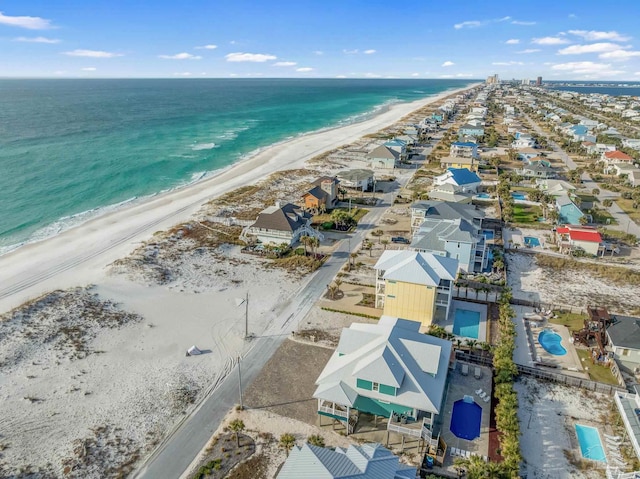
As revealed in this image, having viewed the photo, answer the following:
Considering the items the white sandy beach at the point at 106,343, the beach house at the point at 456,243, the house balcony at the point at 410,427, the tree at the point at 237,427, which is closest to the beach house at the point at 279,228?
the white sandy beach at the point at 106,343

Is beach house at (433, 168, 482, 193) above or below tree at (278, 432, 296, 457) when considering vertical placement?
above

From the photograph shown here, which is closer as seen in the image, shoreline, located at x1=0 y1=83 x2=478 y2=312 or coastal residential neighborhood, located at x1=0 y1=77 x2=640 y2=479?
coastal residential neighborhood, located at x1=0 y1=77 x2=640 y2=479

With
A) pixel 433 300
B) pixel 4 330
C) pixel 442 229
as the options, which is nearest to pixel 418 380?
pixel 433 300

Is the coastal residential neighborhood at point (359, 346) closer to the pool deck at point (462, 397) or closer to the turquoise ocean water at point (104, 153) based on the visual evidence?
the pool deck at point (462, 397)

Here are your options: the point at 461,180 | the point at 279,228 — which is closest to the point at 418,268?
the point at 279,228

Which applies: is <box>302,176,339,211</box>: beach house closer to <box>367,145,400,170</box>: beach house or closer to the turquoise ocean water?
<box>367,145,400,170</box>: beach house

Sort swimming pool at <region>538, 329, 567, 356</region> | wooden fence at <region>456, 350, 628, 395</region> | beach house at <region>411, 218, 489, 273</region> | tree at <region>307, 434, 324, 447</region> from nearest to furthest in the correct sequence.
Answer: tree at <region>307, 434, 324, 447</region> → wooden fence at <region>456, 350, 628, 395</region> → swimming pool at <region>538, 329, 567, 356</region> → beach house at <region>411, 218, 489, 273</region>

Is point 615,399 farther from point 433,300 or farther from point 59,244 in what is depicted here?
point 59,244

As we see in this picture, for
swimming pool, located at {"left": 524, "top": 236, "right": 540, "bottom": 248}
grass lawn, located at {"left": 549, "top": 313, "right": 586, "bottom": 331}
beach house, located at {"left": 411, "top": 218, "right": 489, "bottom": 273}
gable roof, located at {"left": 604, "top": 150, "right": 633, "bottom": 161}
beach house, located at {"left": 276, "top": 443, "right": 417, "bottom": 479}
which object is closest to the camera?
beach house, located at {"left": 276, "top": 443, "right": 417, "bottom": 479}

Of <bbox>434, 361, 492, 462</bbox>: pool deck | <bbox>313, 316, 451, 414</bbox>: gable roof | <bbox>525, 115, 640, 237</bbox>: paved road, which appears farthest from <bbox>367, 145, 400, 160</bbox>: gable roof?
<bbox>313, 316, 451, 414</bbox>: gable roof
